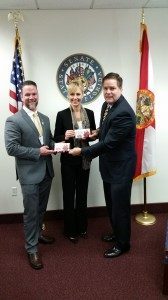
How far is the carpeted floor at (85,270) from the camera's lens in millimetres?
2375

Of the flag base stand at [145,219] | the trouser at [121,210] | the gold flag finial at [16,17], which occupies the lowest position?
the flag base stand at [145,219]

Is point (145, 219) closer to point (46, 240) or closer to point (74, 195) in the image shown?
point (74, 195)

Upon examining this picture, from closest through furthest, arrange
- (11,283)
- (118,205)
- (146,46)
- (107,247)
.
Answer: (11,283)
(118,205)
(107,247)
(146,46)

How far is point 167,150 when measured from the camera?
3.77 meters

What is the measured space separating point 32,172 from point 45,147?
0.26 m

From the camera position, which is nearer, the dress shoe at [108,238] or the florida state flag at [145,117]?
the dress shoe at [108,238]

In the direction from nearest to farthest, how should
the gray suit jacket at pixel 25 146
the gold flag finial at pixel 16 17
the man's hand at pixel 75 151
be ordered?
the gray suit jacket at pixel 25 146 → the man's hand at pixel 75 151 → the gold flag finial at pixel 16 17

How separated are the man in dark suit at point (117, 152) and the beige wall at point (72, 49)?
2.81ft

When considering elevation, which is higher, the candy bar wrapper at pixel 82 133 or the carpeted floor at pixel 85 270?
the candy bar wrapper at pixel 82 133

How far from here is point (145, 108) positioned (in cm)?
335

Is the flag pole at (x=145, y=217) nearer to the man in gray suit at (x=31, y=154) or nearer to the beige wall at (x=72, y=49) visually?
the beige wall at (x=72, y=49)

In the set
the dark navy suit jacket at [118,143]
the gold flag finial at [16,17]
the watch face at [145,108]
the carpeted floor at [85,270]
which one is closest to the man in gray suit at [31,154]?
the carpeted floor at [85,270]

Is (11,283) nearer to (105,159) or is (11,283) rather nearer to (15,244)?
(15,244)

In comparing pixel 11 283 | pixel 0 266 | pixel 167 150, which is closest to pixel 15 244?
pixel 0 266
